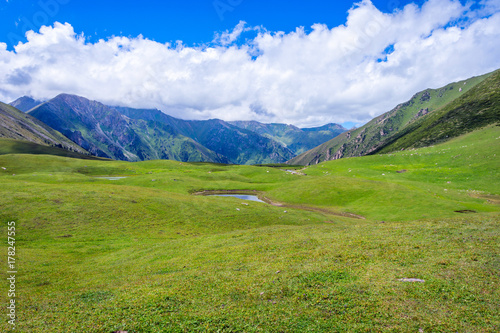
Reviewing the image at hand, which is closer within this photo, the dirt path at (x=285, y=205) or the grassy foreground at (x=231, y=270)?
the grassy foreground at (x=231, y=270)

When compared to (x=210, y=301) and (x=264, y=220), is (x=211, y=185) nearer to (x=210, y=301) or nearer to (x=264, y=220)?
(x=264, y=220)

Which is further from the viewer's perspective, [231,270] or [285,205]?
[285,205]

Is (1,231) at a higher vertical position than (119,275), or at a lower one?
higher

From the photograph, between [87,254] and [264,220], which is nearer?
[87,254]

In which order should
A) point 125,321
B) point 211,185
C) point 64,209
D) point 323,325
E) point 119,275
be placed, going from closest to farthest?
point 323,325 < point 125,321 < point 119,275 < point 64,209 < point 211,185

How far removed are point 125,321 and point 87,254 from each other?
2724 cm

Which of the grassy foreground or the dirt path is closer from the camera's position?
the grassy foreground

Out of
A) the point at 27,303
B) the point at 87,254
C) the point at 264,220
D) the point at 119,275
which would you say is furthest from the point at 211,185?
the point at 27,303

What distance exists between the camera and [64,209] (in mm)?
48906

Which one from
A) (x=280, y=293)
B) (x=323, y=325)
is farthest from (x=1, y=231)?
(x=323, y=325)

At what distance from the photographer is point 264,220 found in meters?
59.5

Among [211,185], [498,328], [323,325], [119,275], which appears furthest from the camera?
[211,185]

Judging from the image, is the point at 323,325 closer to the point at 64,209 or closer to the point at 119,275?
the point at 119,275

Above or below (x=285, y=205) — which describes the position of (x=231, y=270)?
above
